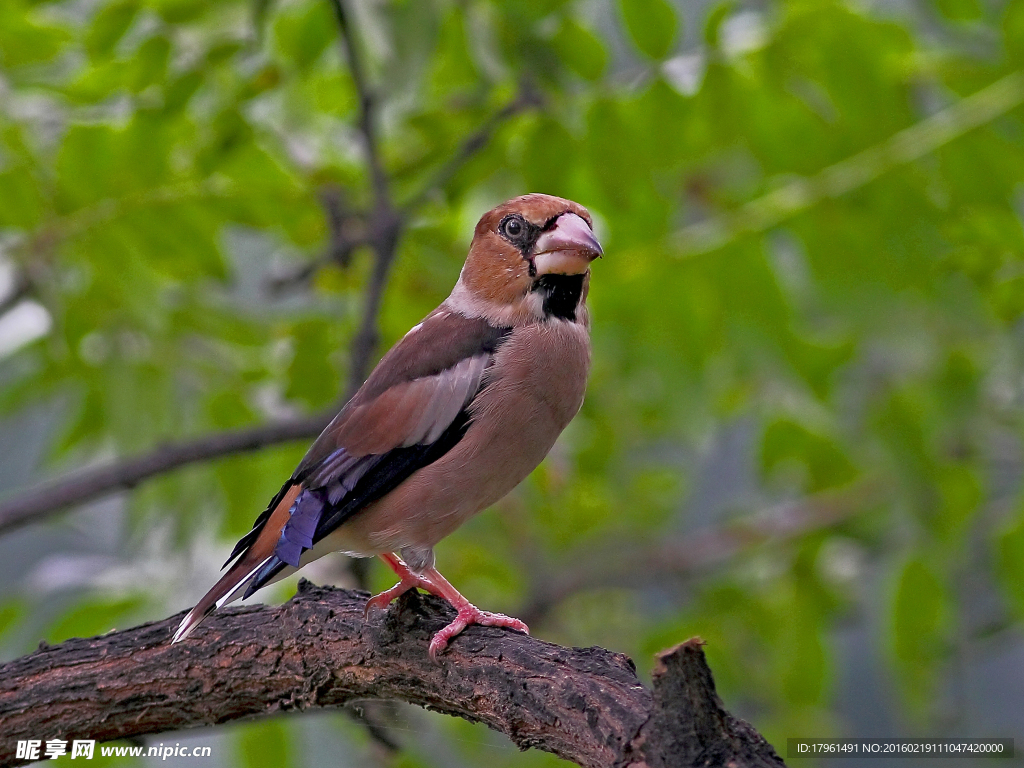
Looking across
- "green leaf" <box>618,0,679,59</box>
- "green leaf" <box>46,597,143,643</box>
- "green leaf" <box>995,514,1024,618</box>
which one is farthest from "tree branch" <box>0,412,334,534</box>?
"green leaf" <box>995,514,1024,618</box>

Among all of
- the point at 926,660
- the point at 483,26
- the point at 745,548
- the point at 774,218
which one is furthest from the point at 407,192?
the point at 926,660

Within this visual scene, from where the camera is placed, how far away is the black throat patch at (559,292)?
3365 mm

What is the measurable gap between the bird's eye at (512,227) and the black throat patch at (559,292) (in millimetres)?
152

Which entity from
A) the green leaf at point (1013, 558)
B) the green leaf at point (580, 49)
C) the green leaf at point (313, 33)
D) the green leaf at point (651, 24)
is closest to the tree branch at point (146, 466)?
the green leaf at point (313, 33)

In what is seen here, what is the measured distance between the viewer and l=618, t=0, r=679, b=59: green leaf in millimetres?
4051

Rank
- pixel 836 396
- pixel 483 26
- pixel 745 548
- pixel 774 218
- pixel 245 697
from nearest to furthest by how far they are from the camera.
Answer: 1. pixel 245 697
2. pixel 483 26
3. pixel 774 218
4. pixel 836 396
5. pixel 745 548

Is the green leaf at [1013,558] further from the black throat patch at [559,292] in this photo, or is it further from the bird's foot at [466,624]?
the bird's foot at [466,624]

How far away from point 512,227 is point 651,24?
1.22 meters

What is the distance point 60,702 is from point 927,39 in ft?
17.0

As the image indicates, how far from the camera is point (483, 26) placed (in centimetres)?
416

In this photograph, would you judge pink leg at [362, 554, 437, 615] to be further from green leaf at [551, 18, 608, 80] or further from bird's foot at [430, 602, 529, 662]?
green leaf at [551, 18, 608, 80]

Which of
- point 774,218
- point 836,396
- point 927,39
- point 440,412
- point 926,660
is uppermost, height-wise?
point 927,39

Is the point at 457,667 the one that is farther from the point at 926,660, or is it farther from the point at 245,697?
the point at 926,660

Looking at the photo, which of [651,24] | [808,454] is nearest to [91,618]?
[651,24]
